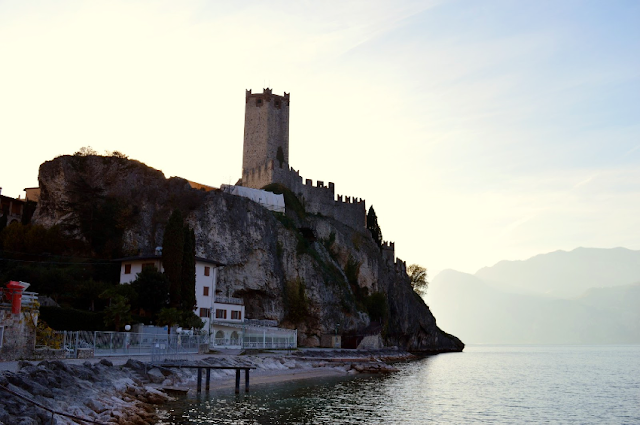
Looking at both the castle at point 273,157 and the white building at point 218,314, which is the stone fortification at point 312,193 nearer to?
the castle at point 273,157

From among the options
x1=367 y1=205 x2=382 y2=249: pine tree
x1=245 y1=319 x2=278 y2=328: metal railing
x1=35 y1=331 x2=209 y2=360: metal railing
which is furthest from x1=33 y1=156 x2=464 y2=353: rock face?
x1=35 y1=331 x2=209 y2=360: metal railing

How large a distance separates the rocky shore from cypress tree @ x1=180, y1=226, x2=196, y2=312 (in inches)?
359

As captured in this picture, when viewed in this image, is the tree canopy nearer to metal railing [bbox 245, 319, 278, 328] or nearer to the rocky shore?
metal railing [bbox 245, 319, 278, 328]

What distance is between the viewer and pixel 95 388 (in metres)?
25.6

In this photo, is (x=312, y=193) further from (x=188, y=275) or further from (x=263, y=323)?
(x=188, y=275)

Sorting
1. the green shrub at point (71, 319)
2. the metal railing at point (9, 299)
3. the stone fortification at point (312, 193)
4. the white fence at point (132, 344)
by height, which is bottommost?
the white fence at point (132, 344)

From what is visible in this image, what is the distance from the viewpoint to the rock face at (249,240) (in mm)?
63438

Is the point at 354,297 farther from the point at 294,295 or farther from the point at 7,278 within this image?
the point at 7,278

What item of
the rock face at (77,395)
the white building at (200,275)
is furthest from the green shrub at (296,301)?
the rock face at (77,395)

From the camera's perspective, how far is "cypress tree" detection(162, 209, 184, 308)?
49969 millimetres

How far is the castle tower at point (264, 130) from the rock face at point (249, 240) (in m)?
11.6

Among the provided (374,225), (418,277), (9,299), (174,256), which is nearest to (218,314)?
(174,256)

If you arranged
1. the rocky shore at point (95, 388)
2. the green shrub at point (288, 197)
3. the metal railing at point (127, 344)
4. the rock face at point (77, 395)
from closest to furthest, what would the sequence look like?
the rock face at point (77, 395)
the rocky shore at point (95, 388)
the metal railing at point (127, 344)
the green shrub at point (288, 197)

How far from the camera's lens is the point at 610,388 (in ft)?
166
